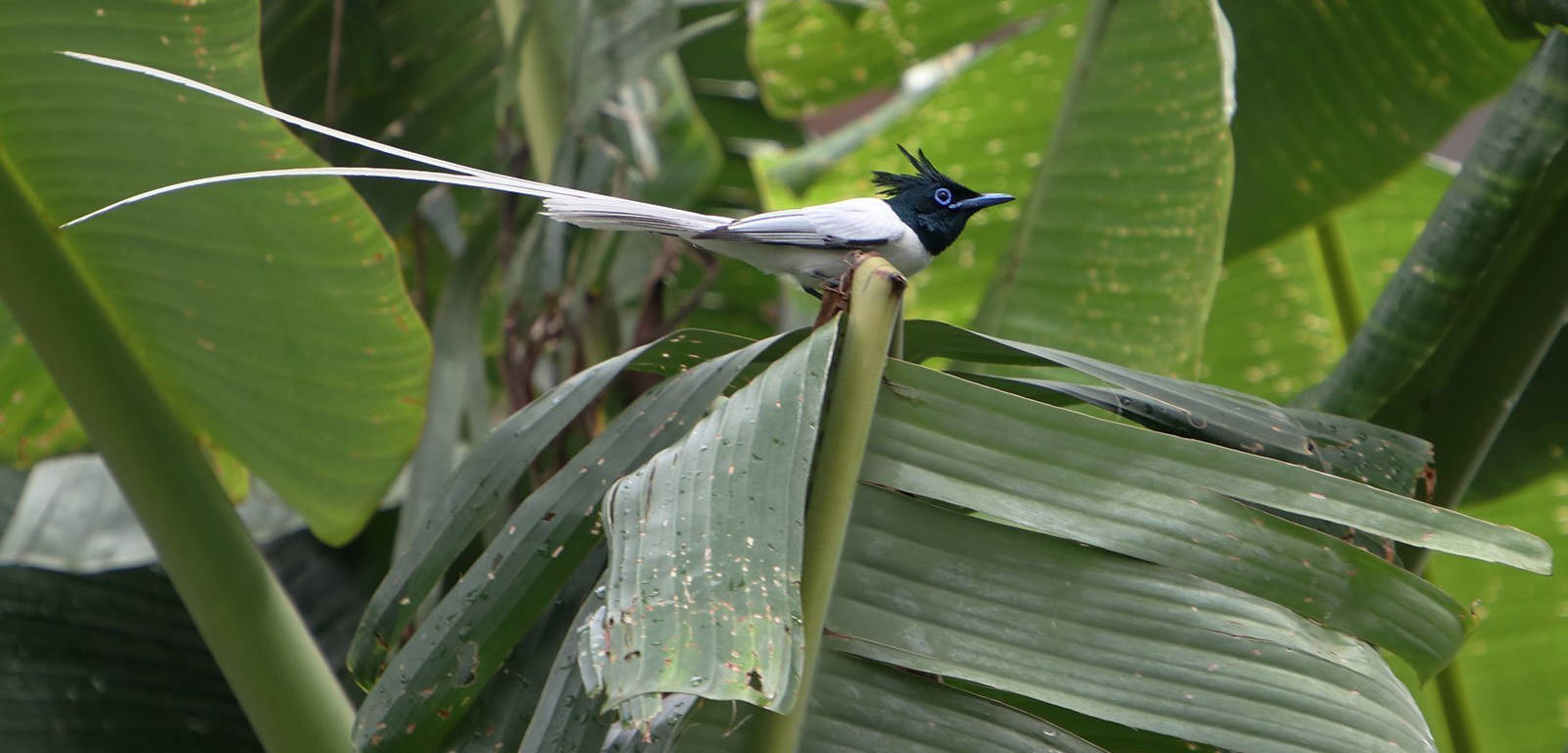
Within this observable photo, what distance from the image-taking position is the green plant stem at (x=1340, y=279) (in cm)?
217

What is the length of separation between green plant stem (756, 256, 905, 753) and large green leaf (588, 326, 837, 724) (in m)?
0.04

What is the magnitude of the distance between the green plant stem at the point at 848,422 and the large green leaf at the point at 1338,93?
1.13m

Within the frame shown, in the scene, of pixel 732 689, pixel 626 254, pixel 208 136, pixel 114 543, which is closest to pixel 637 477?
pixel 732 689

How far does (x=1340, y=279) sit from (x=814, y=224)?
135 cm

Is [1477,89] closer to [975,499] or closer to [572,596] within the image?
[975,499]

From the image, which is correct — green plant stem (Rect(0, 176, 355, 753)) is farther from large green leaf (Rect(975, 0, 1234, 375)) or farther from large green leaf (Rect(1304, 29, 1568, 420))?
large green leaf (Rect(1304, 29, 1568, 420))

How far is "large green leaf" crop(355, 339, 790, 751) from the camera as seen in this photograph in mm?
952

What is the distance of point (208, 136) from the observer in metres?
1.29

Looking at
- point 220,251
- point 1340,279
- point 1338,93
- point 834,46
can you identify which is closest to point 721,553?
point 220,251

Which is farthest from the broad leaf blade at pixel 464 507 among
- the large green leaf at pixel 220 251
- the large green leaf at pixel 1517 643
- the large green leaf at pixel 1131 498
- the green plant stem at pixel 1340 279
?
the green plant stem at pixel 1340 279

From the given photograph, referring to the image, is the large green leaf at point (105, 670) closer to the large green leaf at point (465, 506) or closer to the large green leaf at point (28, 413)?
the large green leaf at point (28, 413)

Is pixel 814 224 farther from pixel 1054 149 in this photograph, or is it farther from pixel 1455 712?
pixel 1455 712

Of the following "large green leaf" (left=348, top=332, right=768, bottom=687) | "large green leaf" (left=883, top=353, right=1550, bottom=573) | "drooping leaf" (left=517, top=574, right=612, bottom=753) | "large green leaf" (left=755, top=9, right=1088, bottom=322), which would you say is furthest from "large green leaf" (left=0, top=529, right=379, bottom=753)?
"large green leaf" (left=883, top=353, right=1550, bottom=573)

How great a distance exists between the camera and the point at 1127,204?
62.9 inches
